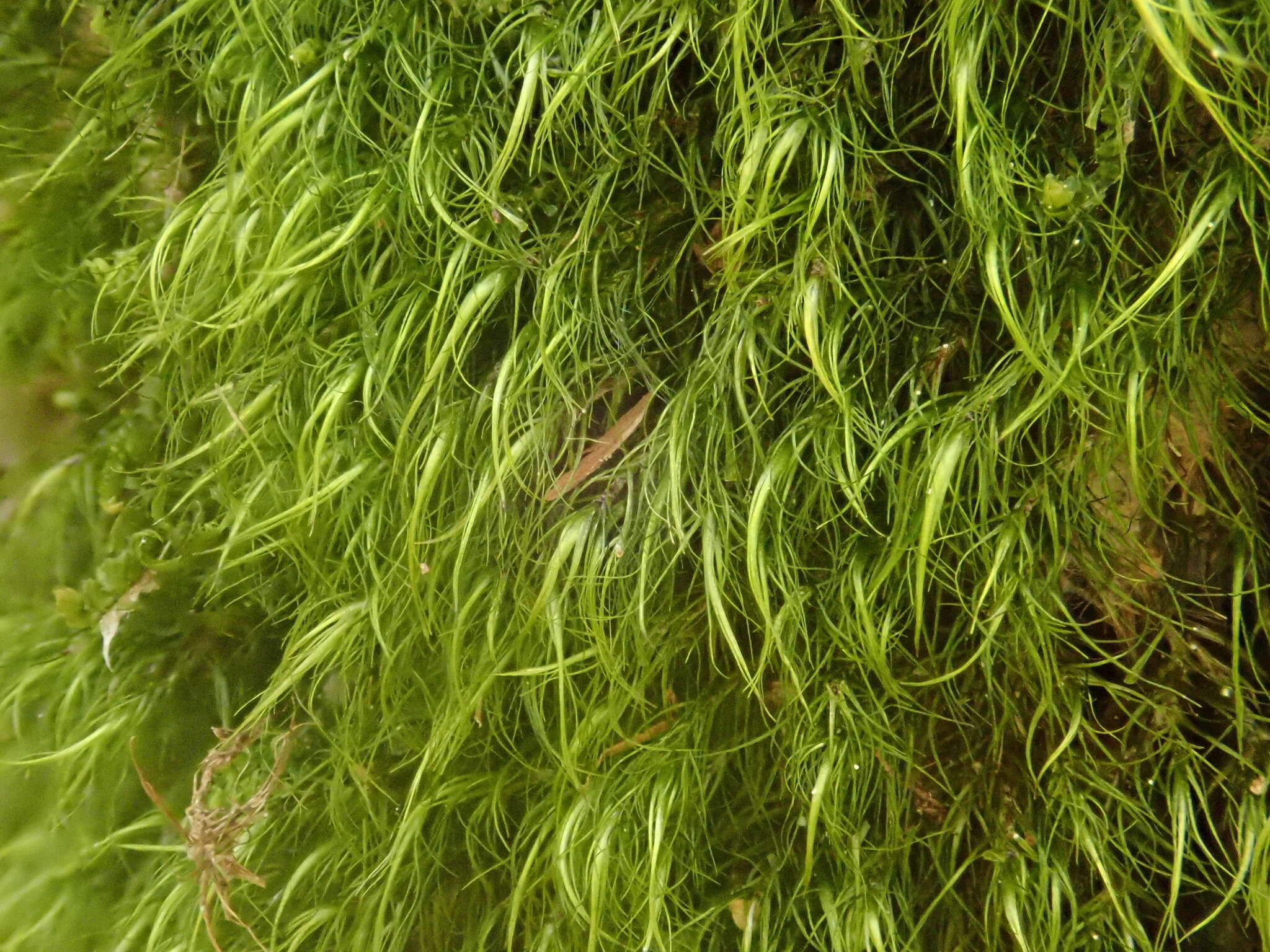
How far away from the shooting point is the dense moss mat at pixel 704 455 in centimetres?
47

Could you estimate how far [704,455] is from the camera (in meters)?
0.51

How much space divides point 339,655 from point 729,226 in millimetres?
338

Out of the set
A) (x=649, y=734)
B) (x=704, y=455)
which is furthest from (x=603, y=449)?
(x=649, y=734)

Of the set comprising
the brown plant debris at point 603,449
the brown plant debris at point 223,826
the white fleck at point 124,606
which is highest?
the brown plant debris at point 603,449

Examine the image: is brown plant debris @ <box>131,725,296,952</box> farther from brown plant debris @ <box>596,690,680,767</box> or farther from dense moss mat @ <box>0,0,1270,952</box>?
brown plant debris @ <box>596,690,680,767</box>

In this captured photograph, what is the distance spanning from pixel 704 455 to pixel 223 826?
371 mm

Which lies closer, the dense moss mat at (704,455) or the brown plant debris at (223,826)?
the dense moss mat at (704,455)

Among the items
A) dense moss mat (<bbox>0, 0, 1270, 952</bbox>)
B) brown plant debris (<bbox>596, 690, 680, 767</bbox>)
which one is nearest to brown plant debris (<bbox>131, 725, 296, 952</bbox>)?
dense moss mat (<bbox>0, 0, 1270, 952</bbox>)

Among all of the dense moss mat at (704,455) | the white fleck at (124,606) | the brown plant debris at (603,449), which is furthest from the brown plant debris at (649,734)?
the white fleck at (124,606)

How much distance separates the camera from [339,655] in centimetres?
57

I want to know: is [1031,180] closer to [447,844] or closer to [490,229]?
[490,229]

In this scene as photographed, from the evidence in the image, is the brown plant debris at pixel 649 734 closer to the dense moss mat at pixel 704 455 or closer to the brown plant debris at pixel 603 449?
the dense moss mat at pixel 704 455

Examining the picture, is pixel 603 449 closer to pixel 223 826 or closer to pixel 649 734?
pixel 649 734

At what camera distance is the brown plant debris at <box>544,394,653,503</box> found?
530mm
